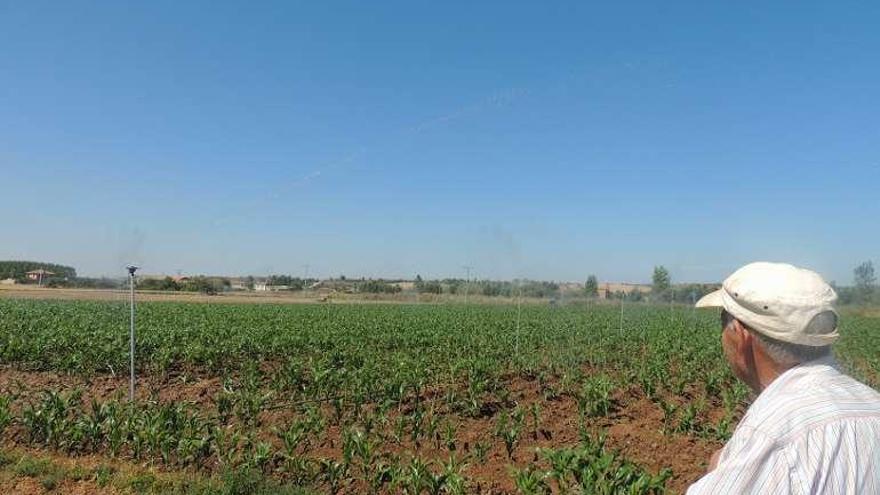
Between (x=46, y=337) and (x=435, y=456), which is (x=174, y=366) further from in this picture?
(x=435, y=456)

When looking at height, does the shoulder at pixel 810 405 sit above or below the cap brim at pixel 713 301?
below

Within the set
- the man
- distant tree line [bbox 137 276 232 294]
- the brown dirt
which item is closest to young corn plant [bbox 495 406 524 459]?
the brown dirt

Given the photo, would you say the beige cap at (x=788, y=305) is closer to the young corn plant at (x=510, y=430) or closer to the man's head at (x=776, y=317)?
the man's head at (x=776, y=317)

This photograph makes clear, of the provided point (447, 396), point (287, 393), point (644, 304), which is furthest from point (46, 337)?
point (644, 304)

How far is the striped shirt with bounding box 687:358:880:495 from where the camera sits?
1.59 m

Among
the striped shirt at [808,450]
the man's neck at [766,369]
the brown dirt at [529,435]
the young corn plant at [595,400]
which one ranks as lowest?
the brown dirt at [529,435]

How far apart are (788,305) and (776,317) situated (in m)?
0.05

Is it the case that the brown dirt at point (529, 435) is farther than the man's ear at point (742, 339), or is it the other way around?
the brown dirt at point (529, 435)

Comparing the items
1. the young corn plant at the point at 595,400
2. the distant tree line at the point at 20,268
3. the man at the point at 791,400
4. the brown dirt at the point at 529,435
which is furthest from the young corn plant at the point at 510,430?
the distant tree line at the point at 20,268

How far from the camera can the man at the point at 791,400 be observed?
5.26ft

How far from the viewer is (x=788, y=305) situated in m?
1.85

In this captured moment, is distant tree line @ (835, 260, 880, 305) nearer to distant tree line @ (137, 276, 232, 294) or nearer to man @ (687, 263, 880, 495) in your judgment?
man @ (687, 263, 880, 495)

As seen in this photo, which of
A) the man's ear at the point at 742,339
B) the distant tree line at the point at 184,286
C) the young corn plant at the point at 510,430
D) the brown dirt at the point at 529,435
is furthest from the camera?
the distant tree line at the point at 184,286

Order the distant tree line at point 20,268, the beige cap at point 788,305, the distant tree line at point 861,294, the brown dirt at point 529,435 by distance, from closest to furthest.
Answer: the beige cap at point 788,305 → the brown dirt at point 529,435 → the distant tree line at point 861,294 → the distant tree line at point 20,268
